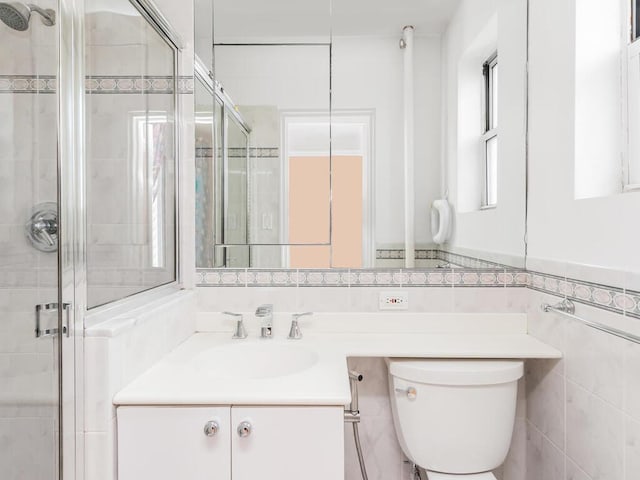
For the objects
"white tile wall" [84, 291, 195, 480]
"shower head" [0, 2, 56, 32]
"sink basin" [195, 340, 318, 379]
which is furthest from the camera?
"sink basin" [195, 340, 318, 379]

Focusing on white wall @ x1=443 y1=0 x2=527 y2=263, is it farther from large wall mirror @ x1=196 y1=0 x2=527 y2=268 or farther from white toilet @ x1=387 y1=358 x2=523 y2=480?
white toilet @ x1=387 y1=358 x2=523 y2=480

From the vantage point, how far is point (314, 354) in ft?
4.51

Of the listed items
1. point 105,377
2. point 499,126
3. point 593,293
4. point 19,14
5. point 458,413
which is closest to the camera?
point 19,14

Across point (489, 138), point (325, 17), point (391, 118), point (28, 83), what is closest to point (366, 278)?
point (391, 118)

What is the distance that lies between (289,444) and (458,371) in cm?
58

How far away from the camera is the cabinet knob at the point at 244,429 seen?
3.34 ft

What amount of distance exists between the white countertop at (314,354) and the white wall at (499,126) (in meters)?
0.32

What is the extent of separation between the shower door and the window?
56.2 inches

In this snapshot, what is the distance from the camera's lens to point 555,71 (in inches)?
53.1

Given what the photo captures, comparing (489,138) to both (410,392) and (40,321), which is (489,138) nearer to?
(410,392)

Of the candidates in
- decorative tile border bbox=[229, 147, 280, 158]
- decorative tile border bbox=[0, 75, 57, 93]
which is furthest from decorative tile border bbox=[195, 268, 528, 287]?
decorative tile border bbox=[0, 75, 57, 93]

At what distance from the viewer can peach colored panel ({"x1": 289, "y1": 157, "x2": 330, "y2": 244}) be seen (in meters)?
1.63

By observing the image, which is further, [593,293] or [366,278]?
[366,278]

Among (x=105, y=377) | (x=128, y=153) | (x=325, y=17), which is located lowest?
(x=105, y=377)
